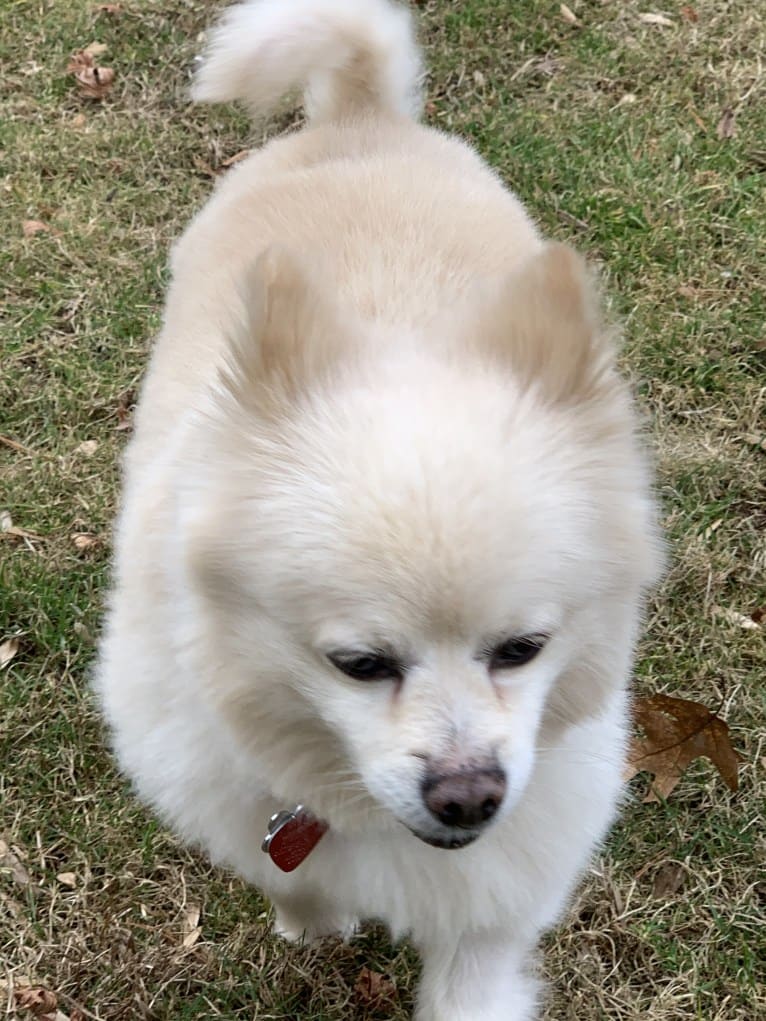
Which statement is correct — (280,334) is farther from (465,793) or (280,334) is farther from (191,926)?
(191,926)

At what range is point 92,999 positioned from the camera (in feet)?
7.71

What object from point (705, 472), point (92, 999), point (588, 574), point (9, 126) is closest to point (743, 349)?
point (705, 472)

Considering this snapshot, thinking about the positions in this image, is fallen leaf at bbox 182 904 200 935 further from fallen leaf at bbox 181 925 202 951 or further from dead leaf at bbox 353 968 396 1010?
dead leaf at bbox 353 968 396 1010

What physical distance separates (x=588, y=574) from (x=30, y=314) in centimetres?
291

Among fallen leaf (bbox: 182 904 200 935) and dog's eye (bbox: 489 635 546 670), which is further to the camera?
fallen leaf (bbox: 182 904 200 935)

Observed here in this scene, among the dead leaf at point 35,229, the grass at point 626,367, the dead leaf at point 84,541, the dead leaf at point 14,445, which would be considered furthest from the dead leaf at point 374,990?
the dead leaf at point 35,229

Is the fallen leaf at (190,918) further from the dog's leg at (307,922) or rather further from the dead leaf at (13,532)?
the dead leaf at (13,532)

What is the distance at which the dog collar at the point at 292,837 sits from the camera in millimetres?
1802

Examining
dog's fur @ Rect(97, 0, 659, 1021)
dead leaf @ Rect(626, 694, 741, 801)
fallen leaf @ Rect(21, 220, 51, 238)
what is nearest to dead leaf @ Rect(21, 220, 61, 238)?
fallen leaf @ Rect(21, 220, 51, 238)

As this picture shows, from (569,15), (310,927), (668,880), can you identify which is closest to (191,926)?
(310,927)

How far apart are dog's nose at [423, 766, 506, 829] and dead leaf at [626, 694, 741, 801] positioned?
118cm

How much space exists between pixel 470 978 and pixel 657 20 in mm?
4380

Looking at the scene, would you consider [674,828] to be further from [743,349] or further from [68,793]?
[743,349]

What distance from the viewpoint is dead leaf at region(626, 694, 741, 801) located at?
8.34ft
